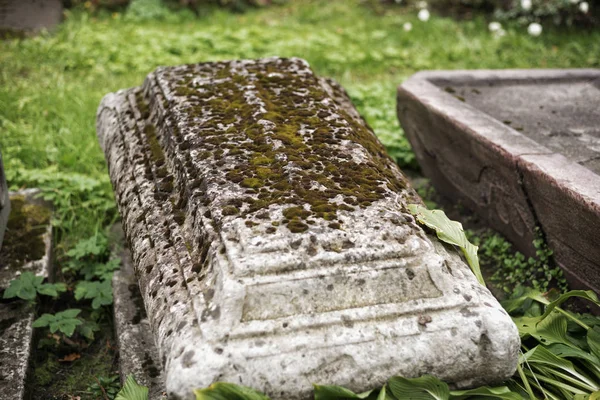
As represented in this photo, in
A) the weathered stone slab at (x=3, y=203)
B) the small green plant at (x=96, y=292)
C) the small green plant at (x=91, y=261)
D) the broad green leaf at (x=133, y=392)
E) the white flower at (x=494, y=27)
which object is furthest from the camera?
the white flower at (x=494, y=27)

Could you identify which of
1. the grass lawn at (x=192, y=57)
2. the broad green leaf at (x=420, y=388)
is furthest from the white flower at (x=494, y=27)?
the broad green leaf at (x=420, y=388)

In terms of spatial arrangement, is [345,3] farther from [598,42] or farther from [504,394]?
[504,394]

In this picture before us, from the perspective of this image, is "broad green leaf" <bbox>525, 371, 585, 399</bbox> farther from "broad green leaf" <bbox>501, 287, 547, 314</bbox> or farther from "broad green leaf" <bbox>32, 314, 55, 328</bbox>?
"broad green leaf" <bbox>32, 314, 55, 328</bbox>

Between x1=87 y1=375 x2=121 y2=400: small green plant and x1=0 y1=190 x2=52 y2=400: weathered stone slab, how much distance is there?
0.24 metres

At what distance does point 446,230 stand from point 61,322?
5.01 feet

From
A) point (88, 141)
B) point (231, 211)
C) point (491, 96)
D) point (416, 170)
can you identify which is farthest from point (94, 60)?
point (231, 211)

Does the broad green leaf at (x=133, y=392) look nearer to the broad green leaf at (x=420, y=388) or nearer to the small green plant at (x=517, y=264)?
the broad green leaf at (x=420, y=388)

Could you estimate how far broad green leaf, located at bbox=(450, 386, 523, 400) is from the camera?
1631 mm

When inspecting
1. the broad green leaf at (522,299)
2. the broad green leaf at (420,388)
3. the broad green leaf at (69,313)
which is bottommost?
the broad green leaf at (69,313)

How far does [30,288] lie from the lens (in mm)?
2541

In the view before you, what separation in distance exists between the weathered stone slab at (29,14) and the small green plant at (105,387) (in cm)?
456

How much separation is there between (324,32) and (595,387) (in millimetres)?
4987

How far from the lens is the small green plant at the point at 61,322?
2.40m

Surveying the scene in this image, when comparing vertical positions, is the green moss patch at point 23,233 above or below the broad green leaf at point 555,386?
below
